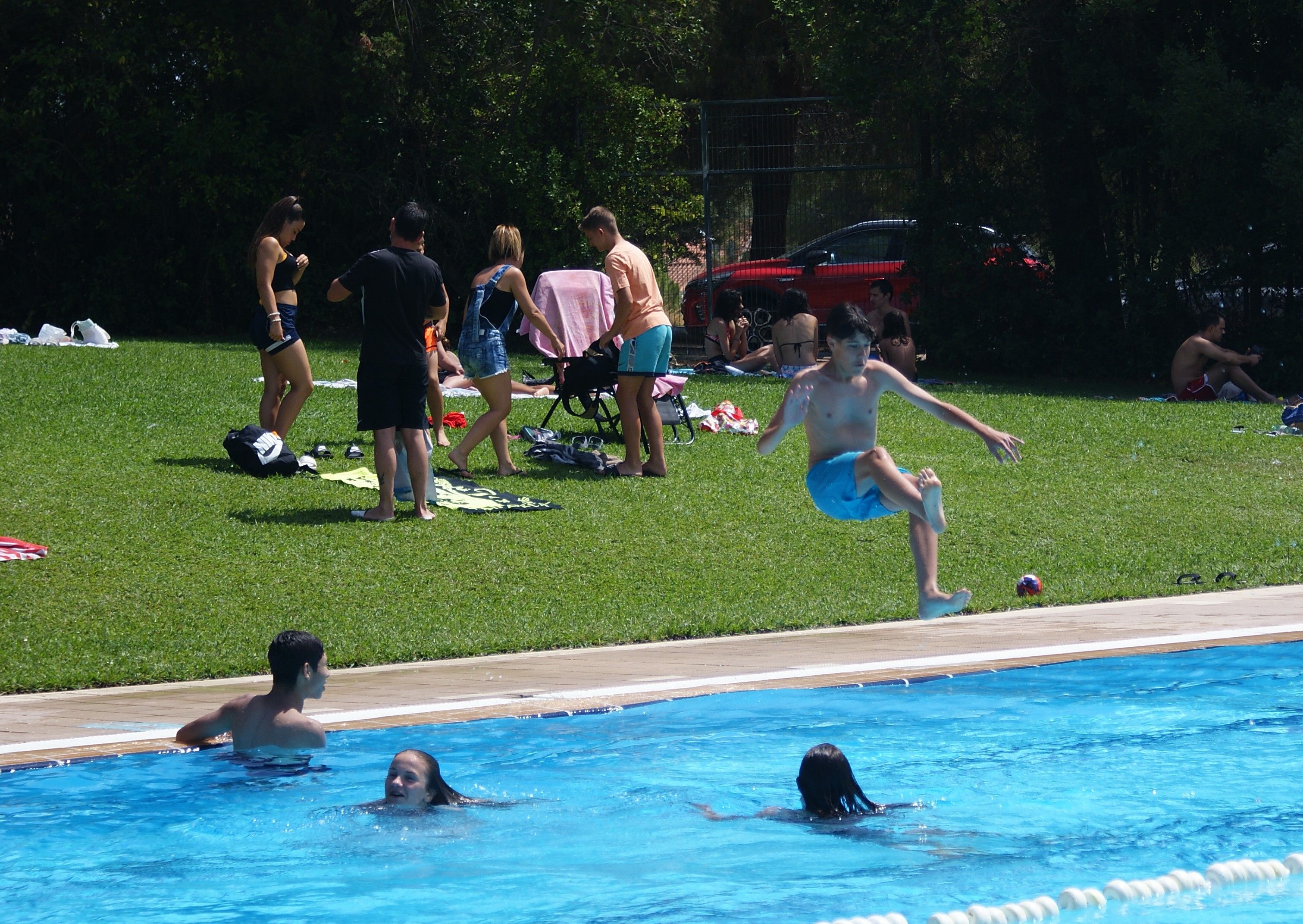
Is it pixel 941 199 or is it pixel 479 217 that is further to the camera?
pixel 479 217

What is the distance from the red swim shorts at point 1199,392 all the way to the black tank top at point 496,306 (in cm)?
961

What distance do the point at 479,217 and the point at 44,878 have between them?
1764 centimetres

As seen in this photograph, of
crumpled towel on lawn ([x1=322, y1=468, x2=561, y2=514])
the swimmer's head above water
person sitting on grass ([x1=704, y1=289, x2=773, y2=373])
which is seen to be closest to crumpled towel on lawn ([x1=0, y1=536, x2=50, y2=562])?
crumpled towel on lawn ([x1=322, y1=468, x2=561, y2=514])

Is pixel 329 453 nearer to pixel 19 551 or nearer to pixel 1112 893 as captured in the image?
pixel 19 551

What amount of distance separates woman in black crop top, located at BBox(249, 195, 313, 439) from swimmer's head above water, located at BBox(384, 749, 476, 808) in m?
5.61

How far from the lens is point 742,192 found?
21609 mm

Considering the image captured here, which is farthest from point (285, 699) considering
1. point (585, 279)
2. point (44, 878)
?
point (585, 279)

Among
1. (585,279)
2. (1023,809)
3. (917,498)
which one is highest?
(585,279)

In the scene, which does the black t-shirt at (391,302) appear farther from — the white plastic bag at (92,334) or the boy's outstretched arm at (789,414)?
the white plastic bag at (92,334)

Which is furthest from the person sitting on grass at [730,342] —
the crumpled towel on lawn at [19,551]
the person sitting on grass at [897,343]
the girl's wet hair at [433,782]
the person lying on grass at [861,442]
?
the girl's wet hair at [433,782]

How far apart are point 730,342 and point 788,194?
3.53 m

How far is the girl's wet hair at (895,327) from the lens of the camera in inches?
658

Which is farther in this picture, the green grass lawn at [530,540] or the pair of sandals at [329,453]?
the pair of sandals at [329,453]

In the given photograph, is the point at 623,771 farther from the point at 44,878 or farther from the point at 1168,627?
the point at 1168,627
